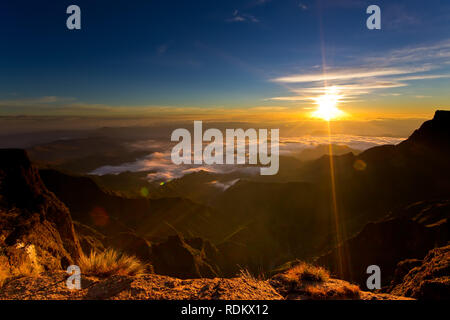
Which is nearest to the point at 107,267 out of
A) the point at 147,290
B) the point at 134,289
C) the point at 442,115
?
the point at 134,289

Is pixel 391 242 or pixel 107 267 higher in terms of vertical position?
pixel 107 267

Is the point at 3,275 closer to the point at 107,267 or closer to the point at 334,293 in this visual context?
the point at 107,267

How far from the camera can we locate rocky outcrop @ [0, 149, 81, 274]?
6957 mm

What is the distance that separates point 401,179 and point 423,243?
294 feet

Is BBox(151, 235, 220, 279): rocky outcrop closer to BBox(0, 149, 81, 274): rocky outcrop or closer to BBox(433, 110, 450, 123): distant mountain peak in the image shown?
BBox(0, 149, 81, 274): rocky outcrop

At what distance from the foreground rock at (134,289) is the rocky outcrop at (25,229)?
1301mm

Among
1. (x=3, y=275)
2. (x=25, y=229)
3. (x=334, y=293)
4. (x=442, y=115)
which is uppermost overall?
(x=442, y=115)

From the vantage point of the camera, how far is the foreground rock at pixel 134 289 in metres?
4.77

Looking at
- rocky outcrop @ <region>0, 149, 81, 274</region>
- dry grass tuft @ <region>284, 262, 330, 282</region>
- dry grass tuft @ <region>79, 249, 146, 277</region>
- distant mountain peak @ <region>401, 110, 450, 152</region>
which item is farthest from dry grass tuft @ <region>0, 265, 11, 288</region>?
distant mountain peak @ <region>401, 110, 450, 152</region>

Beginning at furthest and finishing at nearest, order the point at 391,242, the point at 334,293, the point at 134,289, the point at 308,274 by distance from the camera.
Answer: the point at 391,242 → the point at 308,274 → the point at 334,293 → the point at 134,289

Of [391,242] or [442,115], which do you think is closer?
[391,242]

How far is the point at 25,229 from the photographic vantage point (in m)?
10.0

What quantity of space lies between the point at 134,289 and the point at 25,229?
330 inches
